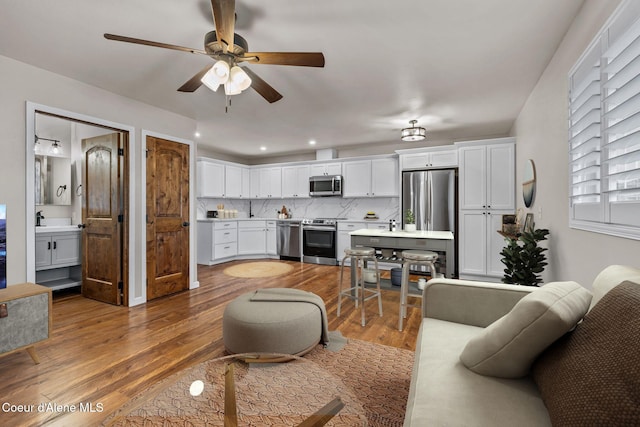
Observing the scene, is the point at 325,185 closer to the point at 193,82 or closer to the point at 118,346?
the point at 193,82

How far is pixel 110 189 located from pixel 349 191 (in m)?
4.04

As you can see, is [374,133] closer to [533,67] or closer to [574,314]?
[533,67]

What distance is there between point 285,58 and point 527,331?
1952mm

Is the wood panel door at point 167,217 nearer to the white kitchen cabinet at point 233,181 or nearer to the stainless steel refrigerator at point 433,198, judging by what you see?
the white kitchen cabinet at point 233,181

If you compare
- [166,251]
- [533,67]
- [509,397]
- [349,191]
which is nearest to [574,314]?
[509,397]

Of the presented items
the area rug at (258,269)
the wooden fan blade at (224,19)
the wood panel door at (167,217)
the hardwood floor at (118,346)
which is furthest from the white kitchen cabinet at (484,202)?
the wood panel door at (167,217)

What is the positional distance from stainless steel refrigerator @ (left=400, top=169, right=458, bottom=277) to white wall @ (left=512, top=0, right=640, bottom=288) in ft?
5.18

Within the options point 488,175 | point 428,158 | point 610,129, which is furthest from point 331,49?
point 488,175

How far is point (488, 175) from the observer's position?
4.40m

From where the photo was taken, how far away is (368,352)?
225 cm

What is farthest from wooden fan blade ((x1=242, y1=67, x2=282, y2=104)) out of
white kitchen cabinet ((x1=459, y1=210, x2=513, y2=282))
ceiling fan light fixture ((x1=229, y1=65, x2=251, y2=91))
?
white kitchen cabinet ((x1=459, y1=210, x2=513, y2=282))

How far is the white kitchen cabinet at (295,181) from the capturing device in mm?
6461

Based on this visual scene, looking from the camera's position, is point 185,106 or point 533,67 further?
point 185,106

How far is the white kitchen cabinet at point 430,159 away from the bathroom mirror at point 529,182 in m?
1.44
